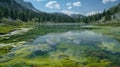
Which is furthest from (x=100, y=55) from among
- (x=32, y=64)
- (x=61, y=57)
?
(x=32, y=64)

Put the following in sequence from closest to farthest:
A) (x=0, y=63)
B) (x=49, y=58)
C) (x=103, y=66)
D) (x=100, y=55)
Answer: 1. (x=103, y=66)
2. (x=0, y=63)
3. (x=49, y=58)
4. (x=100, y=55)

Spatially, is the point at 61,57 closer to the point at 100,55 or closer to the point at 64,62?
the point at 64,62

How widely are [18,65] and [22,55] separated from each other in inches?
294

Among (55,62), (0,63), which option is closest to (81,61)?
(55,62)

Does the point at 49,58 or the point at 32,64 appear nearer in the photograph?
the point at 32,64

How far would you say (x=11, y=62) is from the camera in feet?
105

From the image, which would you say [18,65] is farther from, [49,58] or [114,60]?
[114,60]

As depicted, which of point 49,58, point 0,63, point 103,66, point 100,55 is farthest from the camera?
point 100,55

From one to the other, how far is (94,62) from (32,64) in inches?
384

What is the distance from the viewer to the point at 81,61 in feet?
107

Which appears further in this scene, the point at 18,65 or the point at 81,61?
the point at 81,61

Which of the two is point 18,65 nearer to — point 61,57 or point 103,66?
point 61,57

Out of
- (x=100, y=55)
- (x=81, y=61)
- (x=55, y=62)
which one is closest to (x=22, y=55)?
(x=55, y=62)

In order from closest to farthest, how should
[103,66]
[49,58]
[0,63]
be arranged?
[103,66] < [0,63] < [49,58]
